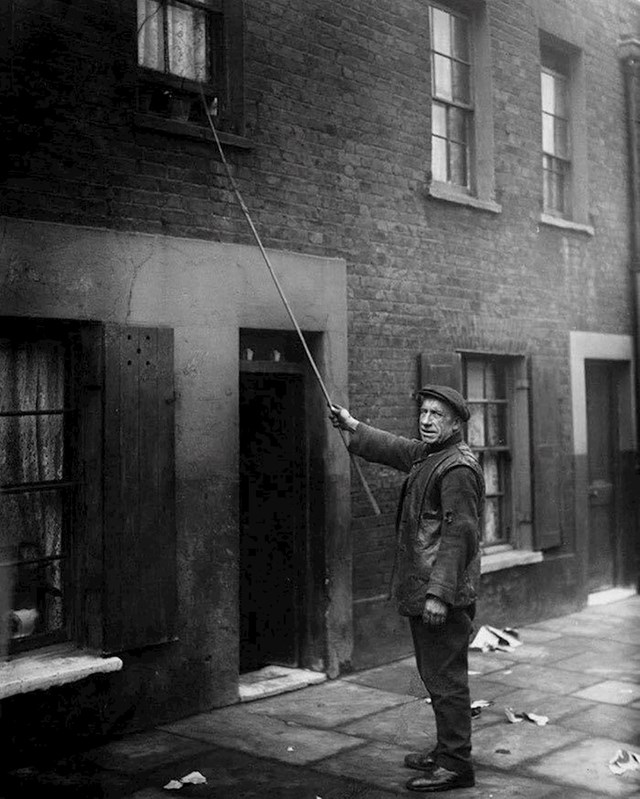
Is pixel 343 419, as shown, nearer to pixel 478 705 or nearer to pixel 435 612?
pixel 435 612

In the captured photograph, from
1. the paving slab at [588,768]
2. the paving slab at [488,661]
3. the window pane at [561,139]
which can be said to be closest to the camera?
the paving slab at [588,768]

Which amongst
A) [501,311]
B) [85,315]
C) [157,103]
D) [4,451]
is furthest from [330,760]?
[501,311]

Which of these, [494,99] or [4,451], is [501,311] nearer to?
[494,99]

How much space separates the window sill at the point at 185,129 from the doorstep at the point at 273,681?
3786 mm

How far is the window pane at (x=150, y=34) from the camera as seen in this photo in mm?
6426

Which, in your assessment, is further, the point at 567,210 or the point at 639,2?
the point at 639,2

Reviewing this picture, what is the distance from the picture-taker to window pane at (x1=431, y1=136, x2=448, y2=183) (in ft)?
28.9

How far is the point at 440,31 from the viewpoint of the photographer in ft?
29.3

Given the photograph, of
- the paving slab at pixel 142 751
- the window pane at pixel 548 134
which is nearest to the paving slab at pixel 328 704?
the paving slab at pixel 142 751

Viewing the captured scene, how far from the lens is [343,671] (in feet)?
24.5

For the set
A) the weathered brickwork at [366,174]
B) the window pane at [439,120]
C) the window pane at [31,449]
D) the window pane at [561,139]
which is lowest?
the window pane at [31,449]

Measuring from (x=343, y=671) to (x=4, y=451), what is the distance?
127 inches

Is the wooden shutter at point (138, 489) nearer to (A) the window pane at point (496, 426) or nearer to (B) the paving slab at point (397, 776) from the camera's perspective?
(B) the paving slab at point (397, 776)

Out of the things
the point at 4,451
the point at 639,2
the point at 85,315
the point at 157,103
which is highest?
the point at 639,2
